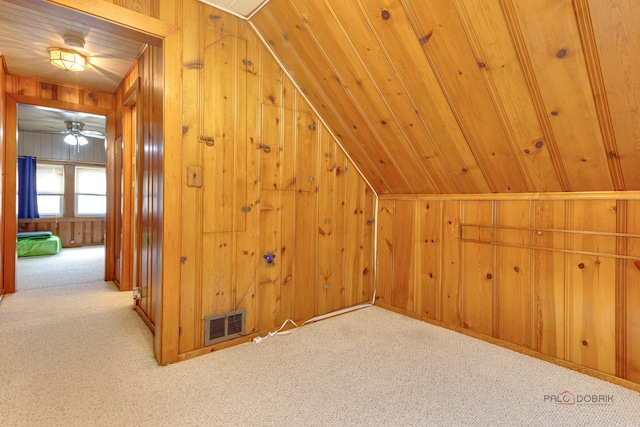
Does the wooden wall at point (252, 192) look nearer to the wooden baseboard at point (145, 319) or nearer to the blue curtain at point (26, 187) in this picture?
the wooden baseboard at point (145, 319)

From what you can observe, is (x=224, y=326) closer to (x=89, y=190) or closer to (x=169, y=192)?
(x=169, y=192)

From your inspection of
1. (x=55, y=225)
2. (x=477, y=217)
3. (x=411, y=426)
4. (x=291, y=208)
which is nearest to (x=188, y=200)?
(x=291, y=208)

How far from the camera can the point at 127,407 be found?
1.55 metres

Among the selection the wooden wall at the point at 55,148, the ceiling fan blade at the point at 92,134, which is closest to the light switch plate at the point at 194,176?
the ceiling fan blade at the point at 92,134

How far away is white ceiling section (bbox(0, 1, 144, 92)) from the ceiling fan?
2523 millimetres

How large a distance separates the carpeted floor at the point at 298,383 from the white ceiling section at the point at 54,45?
7.79ft

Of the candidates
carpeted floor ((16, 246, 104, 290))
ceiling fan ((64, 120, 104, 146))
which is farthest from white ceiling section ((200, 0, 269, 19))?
ceiling fan ((64, 120, 104, 146))

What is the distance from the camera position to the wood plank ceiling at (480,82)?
1385 millimetres

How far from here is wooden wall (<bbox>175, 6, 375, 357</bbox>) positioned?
205 cm

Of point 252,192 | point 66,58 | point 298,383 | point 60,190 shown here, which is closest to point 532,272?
point 298,383

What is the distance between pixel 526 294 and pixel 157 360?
2.58m

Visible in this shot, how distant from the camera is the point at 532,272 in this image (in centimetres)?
221

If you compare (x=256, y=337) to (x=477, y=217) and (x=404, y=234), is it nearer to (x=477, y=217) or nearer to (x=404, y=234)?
(x=404, y=234)

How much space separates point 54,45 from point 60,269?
132 inches
